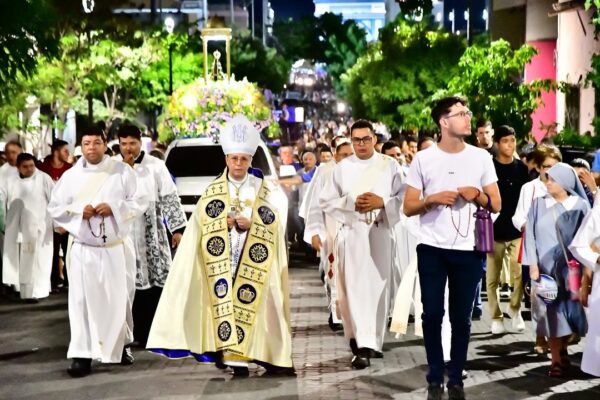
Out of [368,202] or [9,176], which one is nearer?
[368,202]

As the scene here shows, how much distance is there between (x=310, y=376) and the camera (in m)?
11.1

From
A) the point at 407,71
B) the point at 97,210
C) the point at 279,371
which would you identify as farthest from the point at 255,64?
the point at 279,371

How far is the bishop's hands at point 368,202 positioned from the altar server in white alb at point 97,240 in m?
1.88

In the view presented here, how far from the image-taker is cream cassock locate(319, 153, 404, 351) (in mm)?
11922

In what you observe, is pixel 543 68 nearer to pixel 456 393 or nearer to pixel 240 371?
pixel 240 371

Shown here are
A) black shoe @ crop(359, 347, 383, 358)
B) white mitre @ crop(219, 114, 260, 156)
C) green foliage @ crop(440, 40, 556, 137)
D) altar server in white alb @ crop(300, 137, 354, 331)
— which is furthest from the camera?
green foliage @ crop(440, 40, 556, 137)

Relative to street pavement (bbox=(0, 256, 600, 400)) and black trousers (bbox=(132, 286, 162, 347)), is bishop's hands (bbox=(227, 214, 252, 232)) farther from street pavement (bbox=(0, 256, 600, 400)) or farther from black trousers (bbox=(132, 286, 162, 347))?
black trousers (bbox=(132, 286, 162, 347))

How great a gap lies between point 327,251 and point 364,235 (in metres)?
1.22

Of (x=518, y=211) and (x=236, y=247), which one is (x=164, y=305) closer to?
(x=236, y=247)

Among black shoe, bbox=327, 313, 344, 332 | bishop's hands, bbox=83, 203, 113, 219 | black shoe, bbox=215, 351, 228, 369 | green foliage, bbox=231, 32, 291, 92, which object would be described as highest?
green foliage, bbox=231, 32, 291, 92

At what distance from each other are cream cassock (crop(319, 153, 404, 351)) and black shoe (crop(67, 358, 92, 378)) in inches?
89.7

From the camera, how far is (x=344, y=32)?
6029 inches

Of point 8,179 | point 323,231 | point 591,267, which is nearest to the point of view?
point 591,267

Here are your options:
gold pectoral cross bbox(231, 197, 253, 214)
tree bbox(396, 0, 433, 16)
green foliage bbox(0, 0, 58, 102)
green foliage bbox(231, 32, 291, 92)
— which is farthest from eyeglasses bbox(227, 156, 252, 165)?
green foliage bbox(231, 32, 291, 92)
